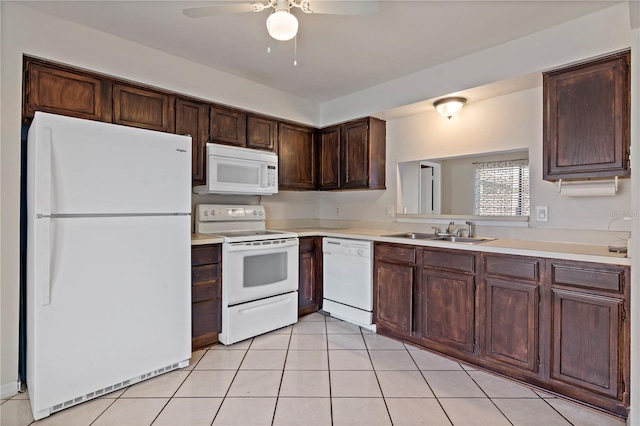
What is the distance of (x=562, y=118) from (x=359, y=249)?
184 centimetres

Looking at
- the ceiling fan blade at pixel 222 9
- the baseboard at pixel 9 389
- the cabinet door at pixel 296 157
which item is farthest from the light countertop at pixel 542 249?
the ceiling fan blade at pixel 222 9

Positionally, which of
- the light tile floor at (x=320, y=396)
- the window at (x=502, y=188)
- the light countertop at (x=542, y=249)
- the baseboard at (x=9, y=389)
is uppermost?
the window at (x=502, y=188)

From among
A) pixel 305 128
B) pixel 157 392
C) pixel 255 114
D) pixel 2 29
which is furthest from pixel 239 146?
pixel 157 392

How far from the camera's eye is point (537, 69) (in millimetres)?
2301

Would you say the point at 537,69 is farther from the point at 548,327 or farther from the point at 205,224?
the point at 205,224

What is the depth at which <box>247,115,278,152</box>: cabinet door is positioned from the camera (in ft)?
10.9

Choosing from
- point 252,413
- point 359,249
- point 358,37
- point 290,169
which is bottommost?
point 252,413

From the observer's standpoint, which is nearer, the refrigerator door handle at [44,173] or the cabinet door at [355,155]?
the refrigerator door handle at [44,173]

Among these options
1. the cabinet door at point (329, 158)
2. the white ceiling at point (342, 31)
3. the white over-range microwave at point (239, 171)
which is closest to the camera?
the white ceiling at point (342, 31)

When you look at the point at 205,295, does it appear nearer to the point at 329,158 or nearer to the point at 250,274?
the point at 250,274

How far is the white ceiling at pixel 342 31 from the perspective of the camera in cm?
207

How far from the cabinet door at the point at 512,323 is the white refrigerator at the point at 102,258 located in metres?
2.17

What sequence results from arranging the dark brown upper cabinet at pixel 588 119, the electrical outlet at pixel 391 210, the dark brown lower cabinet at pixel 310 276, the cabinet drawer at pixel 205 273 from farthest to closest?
the electrical outlet at pixel 391 210 → the dark brown lower cabinet at pixel 310 276 → the cabinet drawer at pixel 205 273 → the dark brown upper cabinet at pixel 588 119

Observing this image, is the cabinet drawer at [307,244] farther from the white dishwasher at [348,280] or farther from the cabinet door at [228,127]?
the cabinet door at [228,127]
